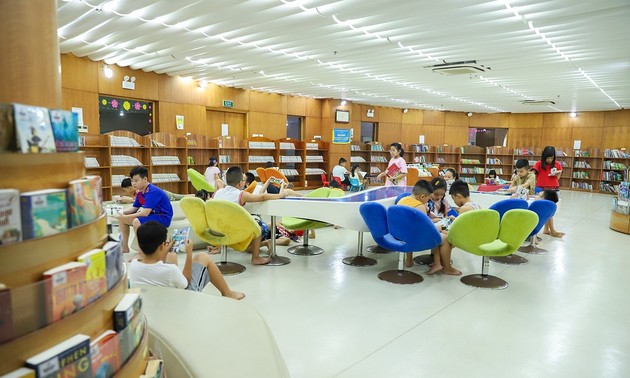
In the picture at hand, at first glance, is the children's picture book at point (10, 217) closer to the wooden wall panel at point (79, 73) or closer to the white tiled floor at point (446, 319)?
the white tiled floor at point (446, 319)

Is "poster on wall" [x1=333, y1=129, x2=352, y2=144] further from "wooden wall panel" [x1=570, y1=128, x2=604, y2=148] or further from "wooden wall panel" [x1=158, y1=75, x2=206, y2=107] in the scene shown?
"wooden wall panel" [x1=570, y1=128, x2=604, y2=148]

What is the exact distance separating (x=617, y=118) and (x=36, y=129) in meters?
19.1

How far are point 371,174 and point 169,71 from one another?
8.82 m

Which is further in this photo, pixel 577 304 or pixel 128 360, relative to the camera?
pixel 577 304

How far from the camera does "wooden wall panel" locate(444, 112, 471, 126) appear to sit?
706 inches

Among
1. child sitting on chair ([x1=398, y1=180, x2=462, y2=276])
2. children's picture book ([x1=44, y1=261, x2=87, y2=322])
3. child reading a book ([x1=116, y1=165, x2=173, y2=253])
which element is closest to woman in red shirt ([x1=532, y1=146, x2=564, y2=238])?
child sitting on chair ([x1=398, y1=180, x2=462, y2=276])

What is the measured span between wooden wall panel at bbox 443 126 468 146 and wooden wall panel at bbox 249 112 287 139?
328 inches

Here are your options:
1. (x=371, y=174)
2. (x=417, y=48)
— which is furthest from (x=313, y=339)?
(x=371, y=174)

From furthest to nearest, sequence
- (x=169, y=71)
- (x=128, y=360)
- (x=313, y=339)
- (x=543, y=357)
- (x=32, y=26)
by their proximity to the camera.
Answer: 1. (x=169, y=71)
2. (x=313, y=339)
3. (x=543, y=357)
4. (x=128, y=360)
5. (x=32, y=26)

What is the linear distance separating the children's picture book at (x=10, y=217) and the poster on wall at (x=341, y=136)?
13479 mm

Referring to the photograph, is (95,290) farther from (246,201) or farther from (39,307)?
(246,201)

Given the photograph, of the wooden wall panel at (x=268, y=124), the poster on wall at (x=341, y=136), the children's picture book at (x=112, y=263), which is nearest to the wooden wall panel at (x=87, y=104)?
the wooden wall panel at (x=268, y=124)

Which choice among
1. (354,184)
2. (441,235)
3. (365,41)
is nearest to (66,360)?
(441,235)

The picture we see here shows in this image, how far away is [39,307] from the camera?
95 cm
